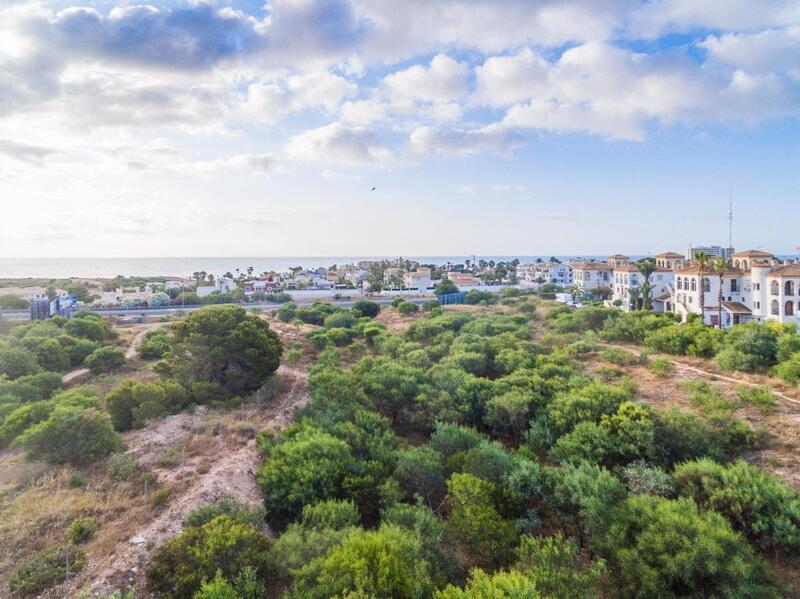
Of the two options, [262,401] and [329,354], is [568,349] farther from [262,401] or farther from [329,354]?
Answer: [262,401]

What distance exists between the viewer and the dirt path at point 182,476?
8.48 m

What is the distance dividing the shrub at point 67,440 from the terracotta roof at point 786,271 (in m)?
42.8

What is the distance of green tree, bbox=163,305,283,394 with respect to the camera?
19.1 metres

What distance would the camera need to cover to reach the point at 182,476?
11984 mm

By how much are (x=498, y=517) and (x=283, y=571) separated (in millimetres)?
5076

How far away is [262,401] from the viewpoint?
59.6ft

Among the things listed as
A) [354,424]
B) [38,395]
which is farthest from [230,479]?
[38,395]

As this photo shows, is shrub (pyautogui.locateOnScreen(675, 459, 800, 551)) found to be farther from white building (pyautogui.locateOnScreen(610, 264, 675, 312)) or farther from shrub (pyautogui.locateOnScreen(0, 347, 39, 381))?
white building (pyautogui.locateOnScreen(610, 264, 675, 312))

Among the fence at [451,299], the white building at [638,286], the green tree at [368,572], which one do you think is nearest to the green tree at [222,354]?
the green tree at [368,572]

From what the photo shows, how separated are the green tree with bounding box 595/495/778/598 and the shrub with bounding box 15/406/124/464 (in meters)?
14.0

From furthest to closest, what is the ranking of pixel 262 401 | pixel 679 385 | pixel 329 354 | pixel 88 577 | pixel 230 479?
pixel 329 354
pixel 679 385
pixel 262 401
pixel 230 479
pixel 88 577

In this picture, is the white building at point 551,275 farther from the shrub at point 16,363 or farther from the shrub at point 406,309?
the shrub at point 16,363

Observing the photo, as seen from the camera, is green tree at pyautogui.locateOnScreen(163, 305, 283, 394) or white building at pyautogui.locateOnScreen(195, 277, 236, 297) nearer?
green tree at pyautogui.locateOnScreen(163, 305, 283, 394)

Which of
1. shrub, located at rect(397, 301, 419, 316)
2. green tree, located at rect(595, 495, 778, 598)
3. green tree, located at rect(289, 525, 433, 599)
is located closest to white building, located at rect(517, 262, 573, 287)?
shrub, located at rect(397, 301, 419, 316)
